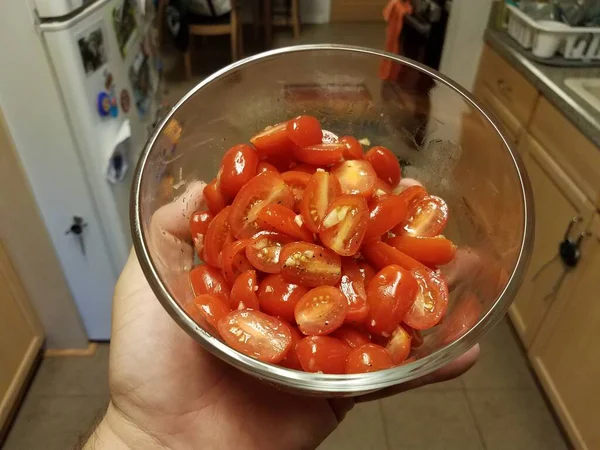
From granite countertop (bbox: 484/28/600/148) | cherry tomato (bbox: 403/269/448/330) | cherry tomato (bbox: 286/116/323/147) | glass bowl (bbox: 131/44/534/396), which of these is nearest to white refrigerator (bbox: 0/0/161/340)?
glass bowl (bbox: 131/44/534/396)

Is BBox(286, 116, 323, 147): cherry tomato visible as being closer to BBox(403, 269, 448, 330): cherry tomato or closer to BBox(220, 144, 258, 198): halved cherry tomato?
BBox(220, 144, 258, 198): halved cherry tomato

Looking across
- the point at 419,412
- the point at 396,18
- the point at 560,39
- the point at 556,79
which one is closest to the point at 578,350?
the point at 419,412

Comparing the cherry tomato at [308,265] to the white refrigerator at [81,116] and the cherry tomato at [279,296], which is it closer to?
the cherry tomato at [279,296]

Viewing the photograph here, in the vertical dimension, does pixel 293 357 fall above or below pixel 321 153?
below

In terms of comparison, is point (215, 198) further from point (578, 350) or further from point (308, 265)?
point (578, 350)

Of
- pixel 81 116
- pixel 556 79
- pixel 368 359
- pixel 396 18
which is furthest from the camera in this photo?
pixel 396 18

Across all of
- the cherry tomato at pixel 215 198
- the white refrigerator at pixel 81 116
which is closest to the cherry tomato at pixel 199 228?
the cherry tomato at pixel 215 198
